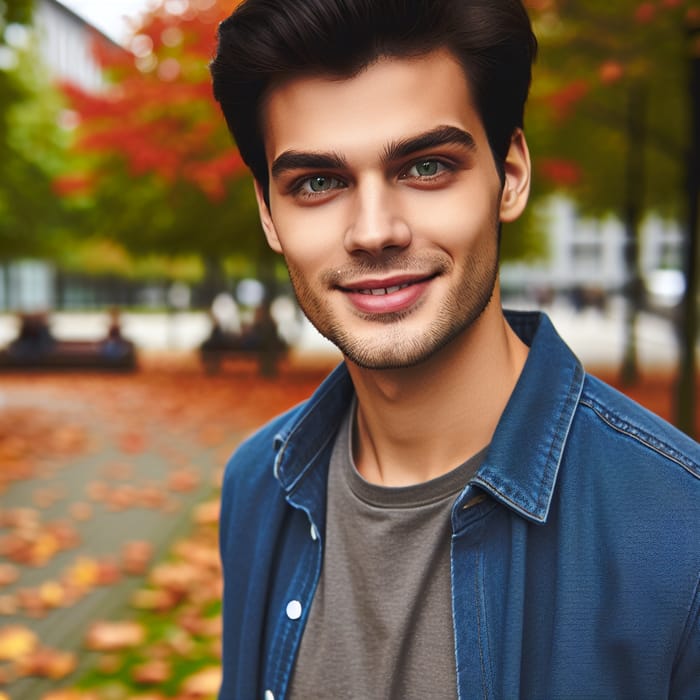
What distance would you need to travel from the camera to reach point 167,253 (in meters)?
18.0

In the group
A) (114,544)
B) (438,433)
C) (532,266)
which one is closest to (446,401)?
(438,433)

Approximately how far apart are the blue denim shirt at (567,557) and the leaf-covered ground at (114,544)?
2.77m

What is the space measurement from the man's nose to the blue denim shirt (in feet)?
1.34

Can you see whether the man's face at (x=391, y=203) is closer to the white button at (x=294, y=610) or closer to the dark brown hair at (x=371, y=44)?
the dark brown hair at (x=371, y=44)

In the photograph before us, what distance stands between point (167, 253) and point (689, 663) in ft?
57.2

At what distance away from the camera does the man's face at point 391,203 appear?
5.22ft

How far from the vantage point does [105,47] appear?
43.0 ft

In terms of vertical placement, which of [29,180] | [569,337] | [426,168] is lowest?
[569,337]

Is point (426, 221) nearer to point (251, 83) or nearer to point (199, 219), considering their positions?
point (251, 83)

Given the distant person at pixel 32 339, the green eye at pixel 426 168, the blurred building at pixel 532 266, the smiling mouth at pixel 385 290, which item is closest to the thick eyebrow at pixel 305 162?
the green eye at pixel 426 168

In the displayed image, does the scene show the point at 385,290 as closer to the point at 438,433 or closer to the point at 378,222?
the point at 378,222

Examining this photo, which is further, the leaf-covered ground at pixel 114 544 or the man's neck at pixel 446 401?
the leaf-covered ground at pixel 114 544

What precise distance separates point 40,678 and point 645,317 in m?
33.0

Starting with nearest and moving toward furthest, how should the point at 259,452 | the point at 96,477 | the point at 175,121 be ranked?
the point at 259,452
the point at 96,477
the point at 175,121
